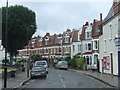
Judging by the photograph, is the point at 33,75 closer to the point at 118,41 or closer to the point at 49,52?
the point at 118,41

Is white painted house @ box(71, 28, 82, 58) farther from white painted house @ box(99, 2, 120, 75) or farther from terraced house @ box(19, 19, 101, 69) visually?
white painted house @ box(99, 2, 120, 75)

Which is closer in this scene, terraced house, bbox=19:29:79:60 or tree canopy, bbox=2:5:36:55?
tree canopy, bbox=2:5:36:55

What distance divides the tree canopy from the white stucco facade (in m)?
15.9

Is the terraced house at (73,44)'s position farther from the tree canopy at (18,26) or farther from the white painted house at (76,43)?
the tree canopy at (18,26)

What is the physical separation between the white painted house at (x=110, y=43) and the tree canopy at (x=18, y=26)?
626 inches

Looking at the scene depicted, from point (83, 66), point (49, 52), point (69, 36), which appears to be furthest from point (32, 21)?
point (49, 52)

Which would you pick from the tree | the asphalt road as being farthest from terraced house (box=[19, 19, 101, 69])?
the asphalt road

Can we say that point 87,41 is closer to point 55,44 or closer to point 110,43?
point 55,44

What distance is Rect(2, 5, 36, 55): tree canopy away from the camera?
56.7 m

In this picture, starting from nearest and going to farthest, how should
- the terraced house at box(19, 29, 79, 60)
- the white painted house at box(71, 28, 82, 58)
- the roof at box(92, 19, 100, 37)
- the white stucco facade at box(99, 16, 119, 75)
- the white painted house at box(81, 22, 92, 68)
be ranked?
the white stucco facade at box(99, 16, 119, 75)
the roof at box(92, 19, 100, 37)
the white painted house at box(81, 22, 92, 68)
the white painted house at box(71, 28, 82, 58)
the terraced house at box(19, 29, 79, 60)

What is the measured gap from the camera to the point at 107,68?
4269 centimetres

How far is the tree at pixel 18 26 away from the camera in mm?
56688

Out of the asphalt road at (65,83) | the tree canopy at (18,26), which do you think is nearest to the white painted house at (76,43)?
the tree canopy at (18,26)

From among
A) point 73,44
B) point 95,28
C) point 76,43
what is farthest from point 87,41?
point 73,44
